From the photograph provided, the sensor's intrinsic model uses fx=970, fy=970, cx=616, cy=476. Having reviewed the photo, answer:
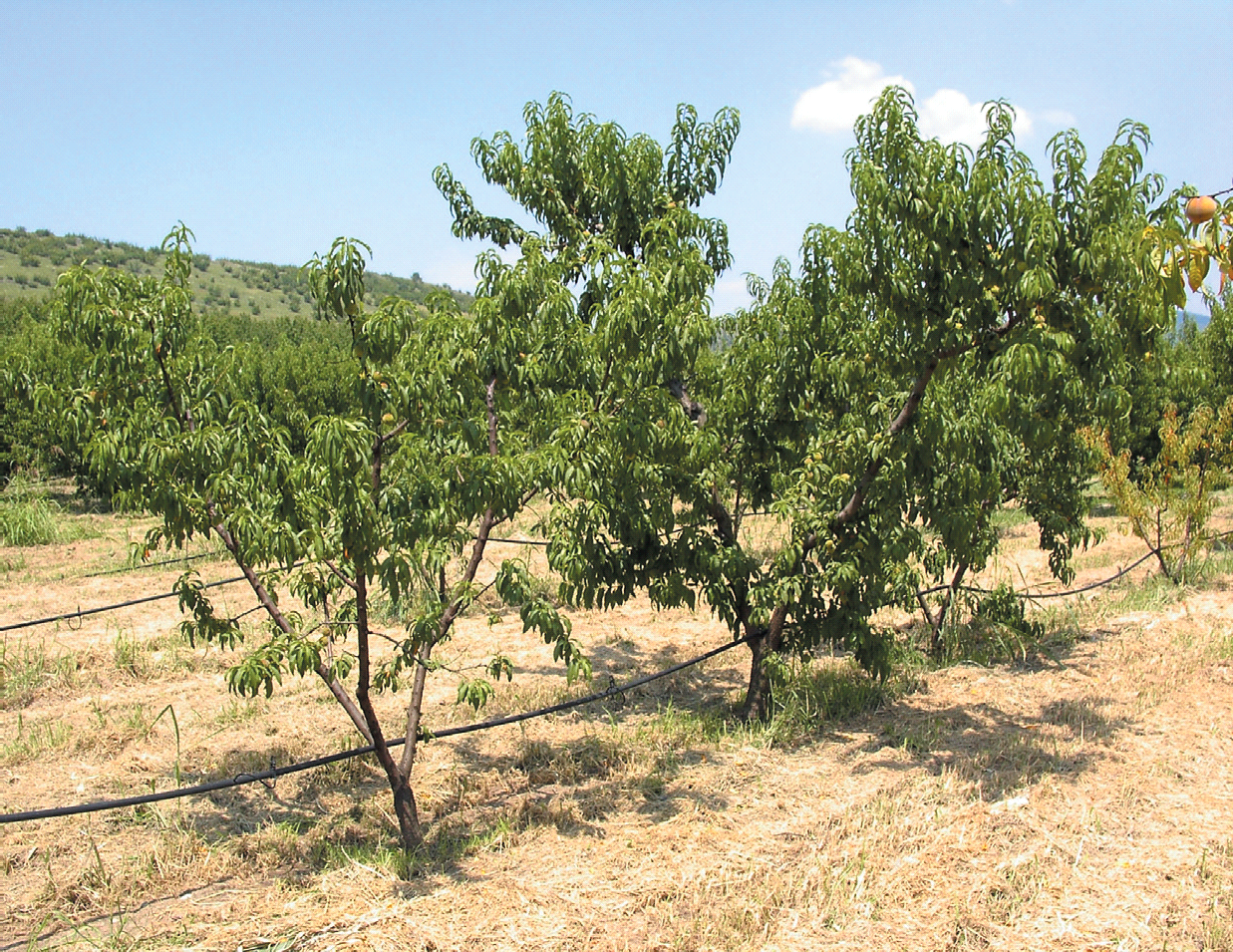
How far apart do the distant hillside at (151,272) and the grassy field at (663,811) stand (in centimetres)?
4029

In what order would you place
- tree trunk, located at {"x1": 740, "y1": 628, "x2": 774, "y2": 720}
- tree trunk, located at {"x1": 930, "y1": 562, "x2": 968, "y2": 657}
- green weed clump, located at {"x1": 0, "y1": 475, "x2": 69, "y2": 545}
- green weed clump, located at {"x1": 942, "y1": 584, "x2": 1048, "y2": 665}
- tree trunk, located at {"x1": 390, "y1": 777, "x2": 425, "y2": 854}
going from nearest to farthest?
tree trunk, located at {"x1": 390, "y1": 777, "x2": 425, "y2": 854} < tree trunk, located at {"x1": 740, "y1": 628, "x2": 774, "y2": 720} < green weed clump, located at {"x1": 942, "y1": 584, "x2": 1048, "y2": 665} < tree trunk, located at {"x1": 930, "y1": 562, "x2": 968, "y2": 657} < green weed clump, located at {"x1": 0, "y1": 475, "x2": 69, "y2": 545}

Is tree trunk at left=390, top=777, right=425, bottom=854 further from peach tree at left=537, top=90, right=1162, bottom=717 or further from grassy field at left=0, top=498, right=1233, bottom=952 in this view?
peach tree at left=537, top=90, right=1162, bottom=717

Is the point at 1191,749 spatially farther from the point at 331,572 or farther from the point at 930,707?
the point at 331,572

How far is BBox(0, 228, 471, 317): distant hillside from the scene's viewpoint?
48656 millimetres

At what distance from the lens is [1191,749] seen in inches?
245

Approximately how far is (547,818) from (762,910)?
1.61 meters

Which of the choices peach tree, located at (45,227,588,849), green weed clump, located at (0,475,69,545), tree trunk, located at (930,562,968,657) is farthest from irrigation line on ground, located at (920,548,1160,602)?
green weed clump, located at (0,475,69,545)

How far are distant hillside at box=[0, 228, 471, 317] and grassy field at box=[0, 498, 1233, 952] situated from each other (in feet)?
132

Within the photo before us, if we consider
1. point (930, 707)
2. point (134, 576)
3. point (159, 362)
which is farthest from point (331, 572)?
point (134, 576)

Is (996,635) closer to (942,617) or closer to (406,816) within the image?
(942,617)

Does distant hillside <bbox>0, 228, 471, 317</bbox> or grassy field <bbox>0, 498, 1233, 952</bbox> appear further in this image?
distant hillside <bbox>0, 228, 471, 317</bbox>

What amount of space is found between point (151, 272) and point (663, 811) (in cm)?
5634

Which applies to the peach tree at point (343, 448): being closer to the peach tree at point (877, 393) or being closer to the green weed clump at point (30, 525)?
the peach tree at point (877, 393)

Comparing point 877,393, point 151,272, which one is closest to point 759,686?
point 877,393
